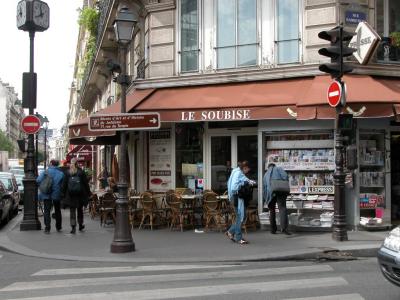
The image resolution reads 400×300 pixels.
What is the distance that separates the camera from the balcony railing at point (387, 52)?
13.8m

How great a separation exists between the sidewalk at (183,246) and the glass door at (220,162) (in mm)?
1778

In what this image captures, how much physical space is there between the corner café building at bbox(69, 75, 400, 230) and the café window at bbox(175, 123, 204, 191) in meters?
0.03

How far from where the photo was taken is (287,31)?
46.8ft

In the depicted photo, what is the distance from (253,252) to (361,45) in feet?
16.8

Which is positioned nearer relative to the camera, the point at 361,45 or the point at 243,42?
the point at 361,45

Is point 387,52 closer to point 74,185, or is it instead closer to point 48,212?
point 74,185

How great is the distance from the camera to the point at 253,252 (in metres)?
10.6

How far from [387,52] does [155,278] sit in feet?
28.4

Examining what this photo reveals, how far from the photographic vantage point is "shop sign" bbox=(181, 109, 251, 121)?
13180 millimetres

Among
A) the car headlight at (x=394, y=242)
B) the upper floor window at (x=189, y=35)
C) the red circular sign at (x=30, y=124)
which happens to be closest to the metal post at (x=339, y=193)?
the car headlight at (x=394, y=242)

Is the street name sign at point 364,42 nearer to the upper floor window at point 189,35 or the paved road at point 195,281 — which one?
the upper floor window at point 189,35

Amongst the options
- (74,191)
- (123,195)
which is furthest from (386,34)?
(74,191)

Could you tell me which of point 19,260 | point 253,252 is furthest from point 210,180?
point 19,260

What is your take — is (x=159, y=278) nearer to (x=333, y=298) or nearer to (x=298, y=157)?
(x=333, y=298)
